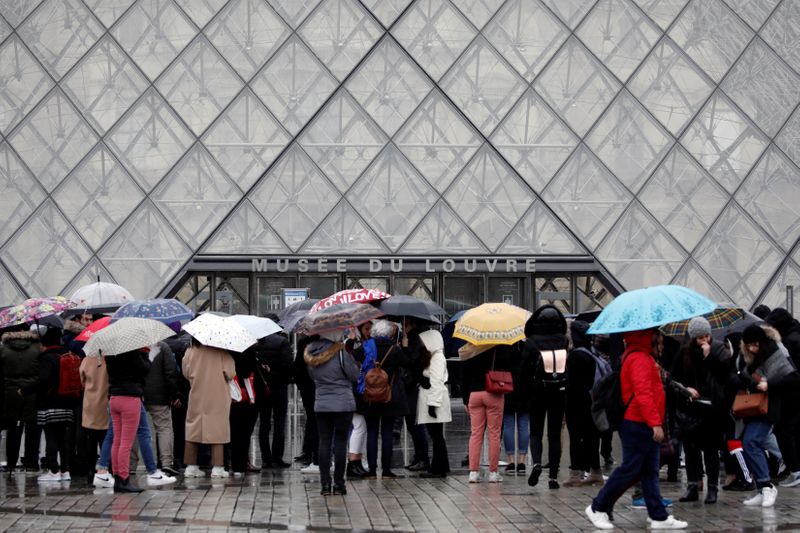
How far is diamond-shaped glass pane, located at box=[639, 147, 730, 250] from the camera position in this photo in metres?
22.0

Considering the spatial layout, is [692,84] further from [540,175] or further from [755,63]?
[540,175]

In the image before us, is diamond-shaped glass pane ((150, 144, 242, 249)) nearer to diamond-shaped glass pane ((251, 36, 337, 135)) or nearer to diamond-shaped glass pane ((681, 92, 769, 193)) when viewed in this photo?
diamond-shaped glass pane ((251, 36, 337, 135))

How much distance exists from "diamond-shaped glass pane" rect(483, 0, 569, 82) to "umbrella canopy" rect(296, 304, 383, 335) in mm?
12143

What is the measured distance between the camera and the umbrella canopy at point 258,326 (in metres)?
12.5

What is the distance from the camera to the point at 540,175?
22234mm

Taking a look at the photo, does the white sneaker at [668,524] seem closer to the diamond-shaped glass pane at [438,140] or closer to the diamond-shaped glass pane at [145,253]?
the diamond-shaped glass pane at [438,140]

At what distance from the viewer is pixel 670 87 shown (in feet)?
73.8

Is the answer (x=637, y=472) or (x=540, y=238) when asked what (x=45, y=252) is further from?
(x=637, y=472)

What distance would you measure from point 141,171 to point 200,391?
1092cm

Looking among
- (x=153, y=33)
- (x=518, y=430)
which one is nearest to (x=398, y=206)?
(x=153, y=33)

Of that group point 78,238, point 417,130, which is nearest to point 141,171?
point 78,238

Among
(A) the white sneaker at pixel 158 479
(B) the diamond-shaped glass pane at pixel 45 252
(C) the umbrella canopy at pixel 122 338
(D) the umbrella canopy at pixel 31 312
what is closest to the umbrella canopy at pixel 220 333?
(C) the umbrella canopy at pixel 122 338

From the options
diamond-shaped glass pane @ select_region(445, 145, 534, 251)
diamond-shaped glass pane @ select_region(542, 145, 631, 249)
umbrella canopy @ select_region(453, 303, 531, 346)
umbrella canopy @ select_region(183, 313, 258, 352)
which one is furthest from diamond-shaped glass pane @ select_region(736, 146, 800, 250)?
umbrella canopy @ select_region(183, 313, 258, 352)

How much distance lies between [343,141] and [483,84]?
2.44 metres
